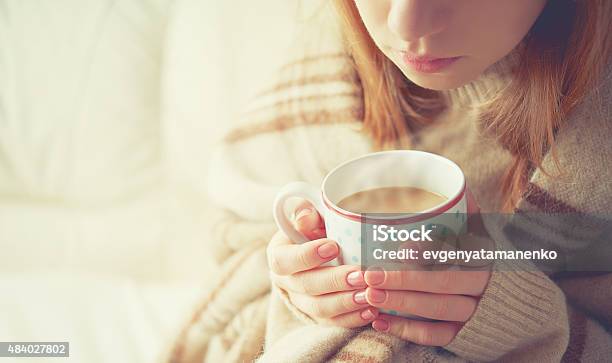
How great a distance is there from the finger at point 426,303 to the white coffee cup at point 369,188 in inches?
1.2

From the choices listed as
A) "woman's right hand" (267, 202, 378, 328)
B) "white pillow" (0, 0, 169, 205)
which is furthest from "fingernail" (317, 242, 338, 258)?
"white pillow" (0, 0, 169, 205)

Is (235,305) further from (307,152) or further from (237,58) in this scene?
(237,58)

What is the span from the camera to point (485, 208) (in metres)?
0.58

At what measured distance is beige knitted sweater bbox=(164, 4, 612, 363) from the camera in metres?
0.47

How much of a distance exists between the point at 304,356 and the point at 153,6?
0.55 metres

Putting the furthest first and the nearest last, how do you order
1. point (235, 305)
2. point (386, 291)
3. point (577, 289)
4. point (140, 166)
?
point (140, 166)
point (235, 305)
point (577, 289)
point (386, 291)

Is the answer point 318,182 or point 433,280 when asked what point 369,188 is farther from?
point 318,182

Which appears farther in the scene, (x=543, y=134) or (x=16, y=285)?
(x=16, y=285)

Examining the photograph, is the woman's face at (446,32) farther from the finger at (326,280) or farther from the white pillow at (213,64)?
the white pillow at (213,64)

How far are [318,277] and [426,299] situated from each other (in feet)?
0.25

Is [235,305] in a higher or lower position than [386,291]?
lower

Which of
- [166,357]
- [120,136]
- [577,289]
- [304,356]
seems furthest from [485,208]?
[120,136]

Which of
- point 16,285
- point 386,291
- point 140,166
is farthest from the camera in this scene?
point 140,166

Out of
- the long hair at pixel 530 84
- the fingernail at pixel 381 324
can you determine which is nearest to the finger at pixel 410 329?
the fingernail at pixel 381 324
